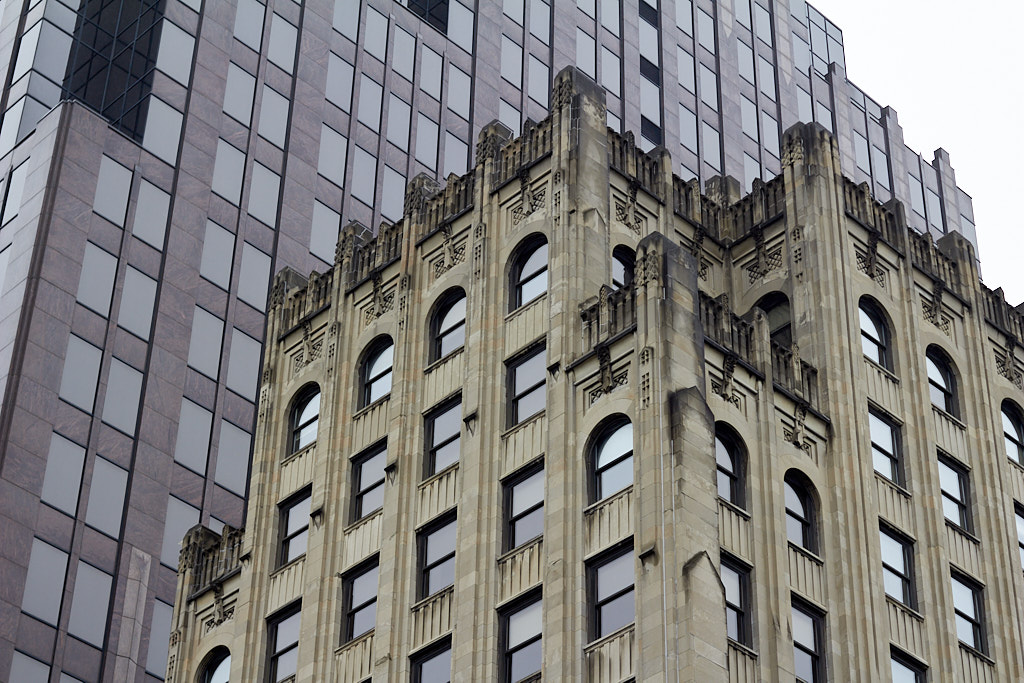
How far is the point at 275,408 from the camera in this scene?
5297 cm

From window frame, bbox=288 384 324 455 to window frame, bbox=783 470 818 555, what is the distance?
46.1ft

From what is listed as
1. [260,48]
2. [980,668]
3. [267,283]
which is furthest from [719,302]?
[260,48]

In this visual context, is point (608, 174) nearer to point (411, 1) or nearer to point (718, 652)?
point (718, 652)

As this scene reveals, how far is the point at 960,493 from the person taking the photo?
48.7m

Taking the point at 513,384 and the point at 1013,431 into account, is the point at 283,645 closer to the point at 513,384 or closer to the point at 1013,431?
the point at 513,384

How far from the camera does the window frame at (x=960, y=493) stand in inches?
1887

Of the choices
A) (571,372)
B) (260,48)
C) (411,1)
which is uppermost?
(411,1)

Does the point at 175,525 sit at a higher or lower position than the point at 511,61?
lower

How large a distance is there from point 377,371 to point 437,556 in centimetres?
737

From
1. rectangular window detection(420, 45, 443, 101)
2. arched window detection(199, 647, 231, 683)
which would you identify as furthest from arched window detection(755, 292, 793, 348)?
→ rectangular window detection(420, 45, 443, 101)

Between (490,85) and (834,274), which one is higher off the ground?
(490,85)

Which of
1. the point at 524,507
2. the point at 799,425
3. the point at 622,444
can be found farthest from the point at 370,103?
the point at 622,444

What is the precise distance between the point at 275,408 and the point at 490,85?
36554mm

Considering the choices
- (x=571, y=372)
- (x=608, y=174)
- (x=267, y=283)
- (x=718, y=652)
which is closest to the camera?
(x=718, y=652)
